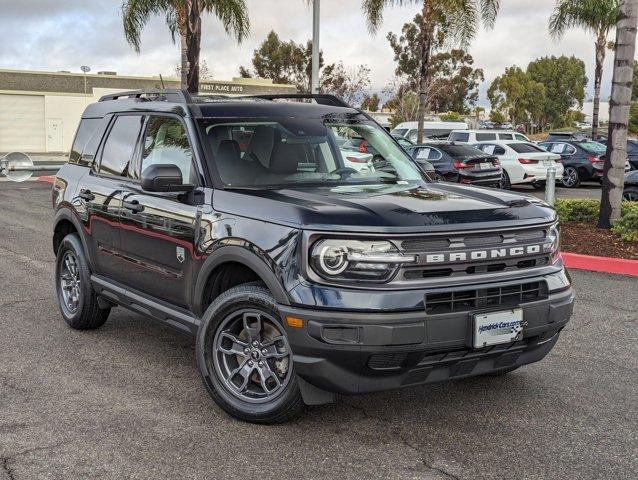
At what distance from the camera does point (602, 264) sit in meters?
9.88

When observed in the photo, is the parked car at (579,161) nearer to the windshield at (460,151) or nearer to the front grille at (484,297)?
the windshield at (460,151)

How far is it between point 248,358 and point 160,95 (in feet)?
7.69

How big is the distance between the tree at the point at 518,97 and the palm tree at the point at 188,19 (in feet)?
217

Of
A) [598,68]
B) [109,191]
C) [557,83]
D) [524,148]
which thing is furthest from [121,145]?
[557,83]

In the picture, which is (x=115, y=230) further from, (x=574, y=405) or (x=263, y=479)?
(x=574, y=405)

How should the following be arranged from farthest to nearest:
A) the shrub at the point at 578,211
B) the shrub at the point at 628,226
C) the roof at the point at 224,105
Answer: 1. the shrub at the point at 578,211
2. the shrub at the point at 628,226
3. the roof at the point at 224,105

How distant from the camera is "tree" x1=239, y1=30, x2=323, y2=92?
242ft

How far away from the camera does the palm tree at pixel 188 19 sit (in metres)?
22.1

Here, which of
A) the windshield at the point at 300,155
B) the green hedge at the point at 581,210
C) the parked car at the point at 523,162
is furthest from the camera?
the parked car at the point at 523,162

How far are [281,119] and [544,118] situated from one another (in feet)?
310

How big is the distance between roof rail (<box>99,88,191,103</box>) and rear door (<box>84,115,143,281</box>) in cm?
21

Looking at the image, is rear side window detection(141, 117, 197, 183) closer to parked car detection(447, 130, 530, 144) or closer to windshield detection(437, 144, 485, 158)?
windshield detection(437, 144, 485, 158)

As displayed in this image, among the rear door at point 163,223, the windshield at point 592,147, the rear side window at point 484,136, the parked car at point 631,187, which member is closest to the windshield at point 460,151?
the windshield at point 592,147

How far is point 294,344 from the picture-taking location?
4.03 metres
